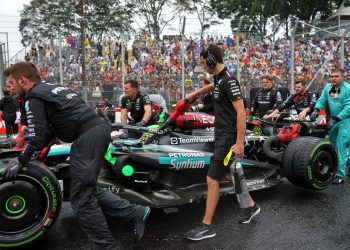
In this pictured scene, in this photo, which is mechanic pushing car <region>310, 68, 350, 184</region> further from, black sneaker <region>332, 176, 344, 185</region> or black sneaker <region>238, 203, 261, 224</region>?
black sneaker <region>238, 203, 261, 224</region>

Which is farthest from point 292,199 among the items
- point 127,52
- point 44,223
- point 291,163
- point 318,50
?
point 318,50

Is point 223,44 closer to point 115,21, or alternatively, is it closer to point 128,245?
point 115,21

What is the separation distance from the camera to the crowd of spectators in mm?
13383

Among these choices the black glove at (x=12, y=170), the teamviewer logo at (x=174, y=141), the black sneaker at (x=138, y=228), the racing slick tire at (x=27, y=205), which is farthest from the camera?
the teamviewer logo at (x=174, y=141)

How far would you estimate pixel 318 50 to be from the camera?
15.5 meters

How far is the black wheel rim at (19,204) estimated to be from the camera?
344 cm

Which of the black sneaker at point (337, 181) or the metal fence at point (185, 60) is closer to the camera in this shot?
the black sneaker at point (337, 181)

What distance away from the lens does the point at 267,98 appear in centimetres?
805

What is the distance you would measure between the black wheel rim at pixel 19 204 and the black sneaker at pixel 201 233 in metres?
1.37

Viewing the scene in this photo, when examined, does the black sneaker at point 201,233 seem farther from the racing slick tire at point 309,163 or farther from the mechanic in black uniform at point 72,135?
the racing slick tire at point 309,163

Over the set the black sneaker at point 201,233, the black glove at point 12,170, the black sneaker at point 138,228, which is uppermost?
the black glove at point 12,170

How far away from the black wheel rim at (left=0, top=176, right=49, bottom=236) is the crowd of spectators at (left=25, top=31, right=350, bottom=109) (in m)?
9.88

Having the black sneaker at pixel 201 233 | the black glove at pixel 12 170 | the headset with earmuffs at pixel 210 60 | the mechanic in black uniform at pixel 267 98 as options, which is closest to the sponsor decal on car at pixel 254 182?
the black sneaker at pixel 201 233

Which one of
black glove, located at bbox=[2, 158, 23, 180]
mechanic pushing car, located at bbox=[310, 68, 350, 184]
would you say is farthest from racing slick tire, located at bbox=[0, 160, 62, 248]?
mechanic pushing car, located at bbox=[310, 68, 350, 184]
